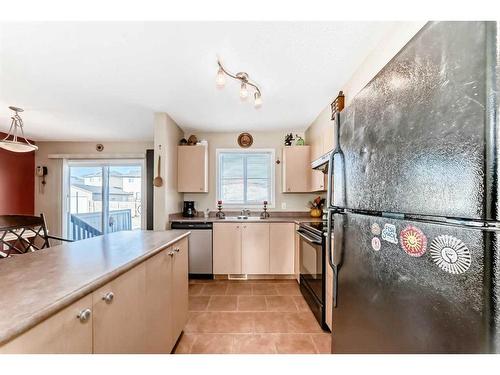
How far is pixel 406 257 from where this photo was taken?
0.75 metres

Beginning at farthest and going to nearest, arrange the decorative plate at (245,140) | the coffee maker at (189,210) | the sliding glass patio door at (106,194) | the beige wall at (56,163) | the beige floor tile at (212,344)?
the sliding glass patio door at (106,194)
the beige wall at (56,163)
the decorative plate at (245,140)
the coffee maker at (189,210)
the beige floor tile at (212,344)

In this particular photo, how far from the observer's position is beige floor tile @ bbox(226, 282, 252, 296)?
2936 millimetres

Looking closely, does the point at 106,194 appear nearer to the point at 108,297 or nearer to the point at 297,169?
the point at 297,169

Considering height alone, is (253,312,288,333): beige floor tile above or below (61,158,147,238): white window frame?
below

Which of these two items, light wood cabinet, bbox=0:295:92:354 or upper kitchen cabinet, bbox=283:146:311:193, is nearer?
light wood cabinet, bbox=0:295:92:354

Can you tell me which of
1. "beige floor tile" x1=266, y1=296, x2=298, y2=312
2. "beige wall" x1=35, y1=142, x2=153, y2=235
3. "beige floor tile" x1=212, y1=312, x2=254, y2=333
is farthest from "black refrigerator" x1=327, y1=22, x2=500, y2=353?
"beige wall" x1=35, y1=142, x2=153, y2=235

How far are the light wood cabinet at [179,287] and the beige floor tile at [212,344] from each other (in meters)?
0.20

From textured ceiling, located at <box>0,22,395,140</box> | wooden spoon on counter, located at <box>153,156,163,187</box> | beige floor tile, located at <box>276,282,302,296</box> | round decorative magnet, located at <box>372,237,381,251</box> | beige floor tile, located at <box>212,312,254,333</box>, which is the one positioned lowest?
beige floor tile, located at <box>276,282,302,296</box>

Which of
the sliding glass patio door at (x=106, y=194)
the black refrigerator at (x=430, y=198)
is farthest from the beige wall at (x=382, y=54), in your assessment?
the sliding glass patio door at (x=106, y=194)

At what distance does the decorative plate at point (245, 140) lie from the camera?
4.02 metres

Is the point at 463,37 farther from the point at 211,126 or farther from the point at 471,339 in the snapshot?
the point at 211,126

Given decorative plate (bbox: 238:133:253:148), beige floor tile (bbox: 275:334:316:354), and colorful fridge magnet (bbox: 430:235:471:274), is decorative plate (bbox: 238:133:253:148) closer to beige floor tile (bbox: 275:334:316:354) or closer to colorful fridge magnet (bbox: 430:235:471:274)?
beige floor tile (bbox: 275:334:316:354)

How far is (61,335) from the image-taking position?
701 mm

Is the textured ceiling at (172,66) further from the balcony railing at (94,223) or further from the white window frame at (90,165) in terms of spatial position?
the balcony railing at (94,223)
